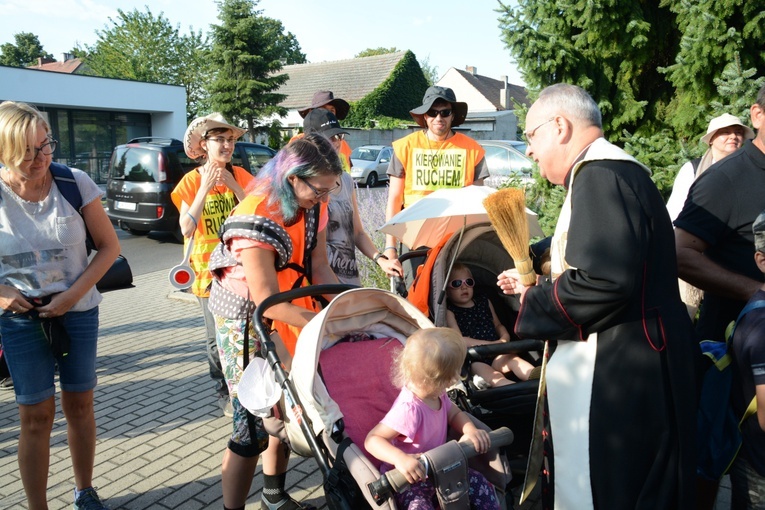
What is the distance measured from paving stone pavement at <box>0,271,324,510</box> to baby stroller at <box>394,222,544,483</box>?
133 centimetres

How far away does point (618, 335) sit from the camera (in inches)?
90.6

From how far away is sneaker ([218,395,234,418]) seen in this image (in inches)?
192

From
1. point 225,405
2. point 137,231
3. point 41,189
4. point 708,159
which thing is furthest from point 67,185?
point 137,231

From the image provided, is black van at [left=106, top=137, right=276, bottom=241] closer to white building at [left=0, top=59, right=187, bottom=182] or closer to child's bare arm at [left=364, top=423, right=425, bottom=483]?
child's bare arm at [left=364, top=423, right=425, bottom=483]

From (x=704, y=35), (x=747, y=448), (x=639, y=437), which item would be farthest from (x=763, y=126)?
(x=704, y=35)

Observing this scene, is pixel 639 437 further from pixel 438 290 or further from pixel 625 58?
pixel 625 58

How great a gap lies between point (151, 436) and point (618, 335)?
3.60 metres

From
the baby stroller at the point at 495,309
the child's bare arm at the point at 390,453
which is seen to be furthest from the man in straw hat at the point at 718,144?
the child's bare arm at the point at 390,453

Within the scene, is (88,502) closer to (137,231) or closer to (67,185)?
(67,185)

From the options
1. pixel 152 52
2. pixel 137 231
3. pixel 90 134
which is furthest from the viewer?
pixel 152 52

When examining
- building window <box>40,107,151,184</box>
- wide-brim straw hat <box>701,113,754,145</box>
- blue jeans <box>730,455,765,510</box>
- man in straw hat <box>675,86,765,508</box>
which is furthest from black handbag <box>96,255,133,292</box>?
building window <box>40,107,151,184</box>

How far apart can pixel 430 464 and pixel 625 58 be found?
16.9ft

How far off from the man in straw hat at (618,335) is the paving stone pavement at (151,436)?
200 cm

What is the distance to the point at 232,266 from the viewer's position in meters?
3.05
